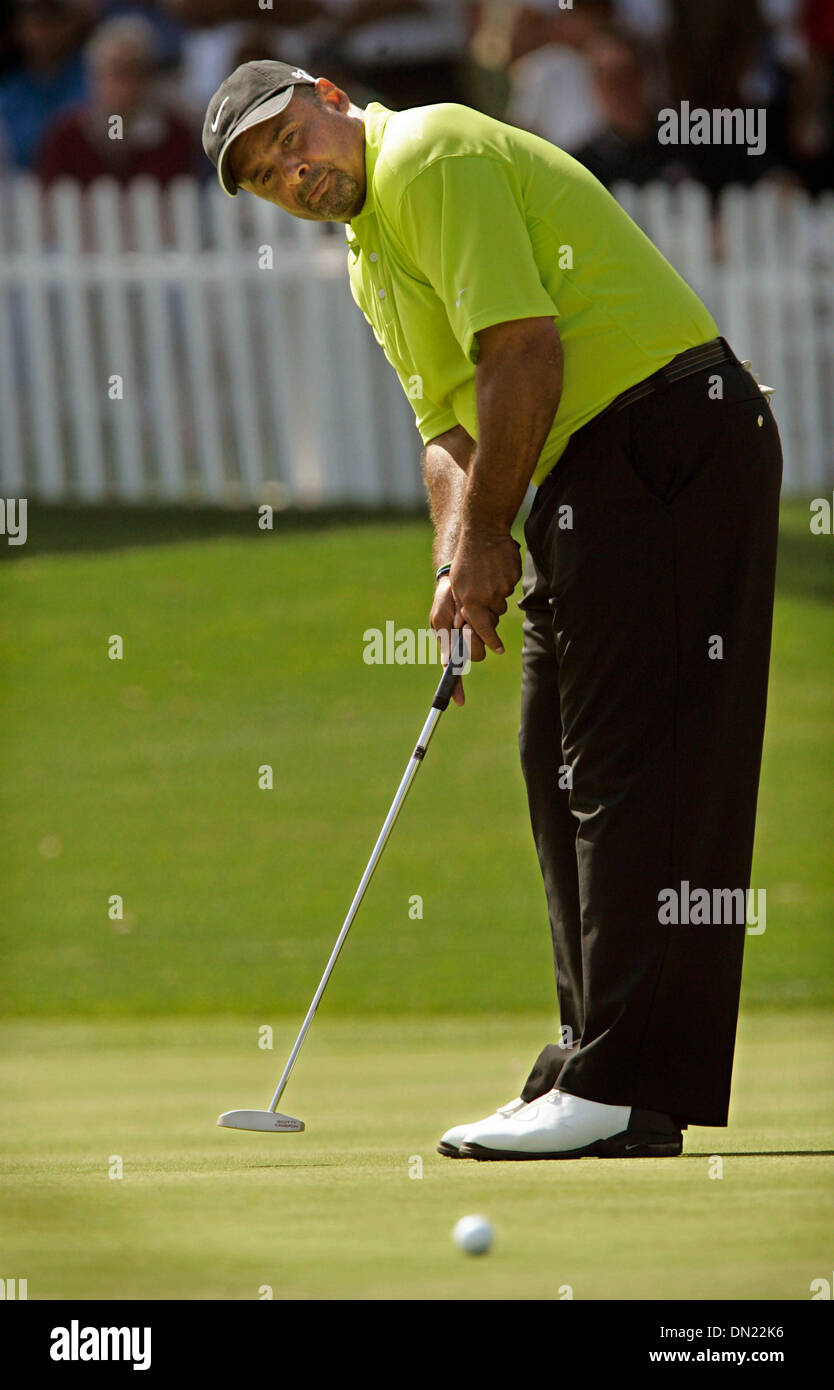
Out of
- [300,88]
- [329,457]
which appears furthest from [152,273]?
[300,88]

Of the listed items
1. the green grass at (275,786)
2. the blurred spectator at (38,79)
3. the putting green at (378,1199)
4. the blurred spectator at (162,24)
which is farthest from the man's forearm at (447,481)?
the blurred spectator at (162,24)

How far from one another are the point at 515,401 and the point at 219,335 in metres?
8.19

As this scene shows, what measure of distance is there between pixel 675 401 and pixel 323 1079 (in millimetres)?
2517

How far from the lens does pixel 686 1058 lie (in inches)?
171

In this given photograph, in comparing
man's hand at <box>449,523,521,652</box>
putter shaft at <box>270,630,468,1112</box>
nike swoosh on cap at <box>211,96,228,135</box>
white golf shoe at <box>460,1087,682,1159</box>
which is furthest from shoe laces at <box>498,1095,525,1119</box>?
nike swoosh on cap at <box>211,96,228,135</box>

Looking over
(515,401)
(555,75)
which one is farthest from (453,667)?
(555,75)

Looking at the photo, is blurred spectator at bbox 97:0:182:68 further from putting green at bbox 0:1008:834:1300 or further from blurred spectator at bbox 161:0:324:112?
putting green at bbox 0:1008:834:1300

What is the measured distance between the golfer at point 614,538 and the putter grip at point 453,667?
0.14 m

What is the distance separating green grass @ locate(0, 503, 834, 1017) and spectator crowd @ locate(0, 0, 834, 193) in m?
2.13

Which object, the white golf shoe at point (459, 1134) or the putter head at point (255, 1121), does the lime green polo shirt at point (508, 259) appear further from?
the putter head at point (255, 1121)

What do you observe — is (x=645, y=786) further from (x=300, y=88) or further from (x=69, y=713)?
Answer: (x=69, y=713)

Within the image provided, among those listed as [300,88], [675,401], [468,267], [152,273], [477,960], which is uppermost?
[152,273]

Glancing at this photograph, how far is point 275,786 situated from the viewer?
10.0 metres

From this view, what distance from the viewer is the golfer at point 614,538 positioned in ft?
13.9
